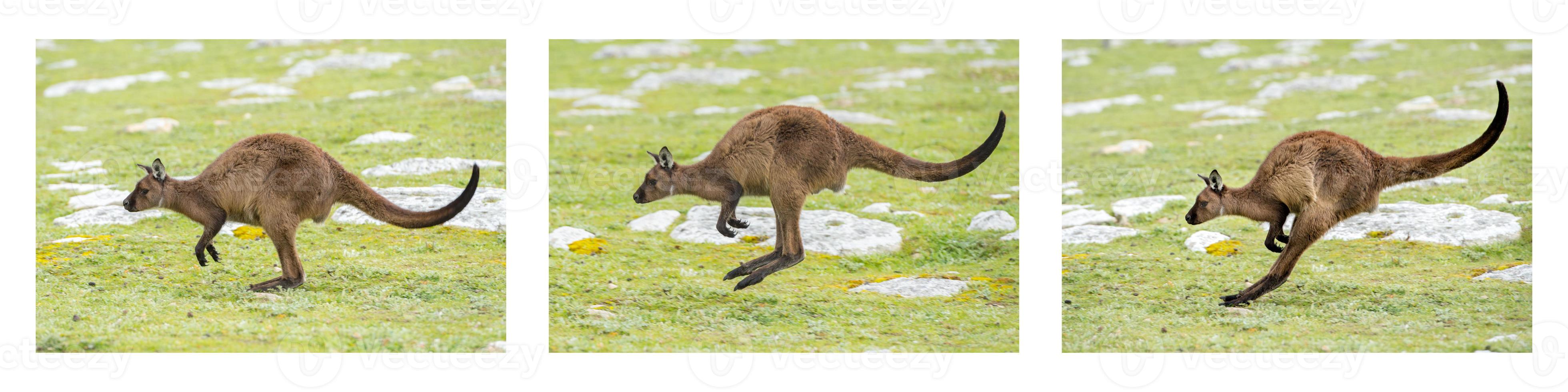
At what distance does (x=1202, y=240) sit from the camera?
1227 centimetres

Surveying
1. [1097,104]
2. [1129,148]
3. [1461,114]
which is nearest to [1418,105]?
[1461,114]

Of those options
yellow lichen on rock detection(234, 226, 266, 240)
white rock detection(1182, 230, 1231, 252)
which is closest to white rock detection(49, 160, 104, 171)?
yellow lichen on rock detection(234, 226, 266, 240)

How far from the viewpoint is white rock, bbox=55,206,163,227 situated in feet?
39.1

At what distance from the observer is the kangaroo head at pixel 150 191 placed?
9867 mm

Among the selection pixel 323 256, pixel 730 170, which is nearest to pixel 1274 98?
pixel 730 170

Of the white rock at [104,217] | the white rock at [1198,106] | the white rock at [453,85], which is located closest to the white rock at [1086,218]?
the white rock at [1198,106]

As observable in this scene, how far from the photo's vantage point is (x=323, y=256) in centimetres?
1114

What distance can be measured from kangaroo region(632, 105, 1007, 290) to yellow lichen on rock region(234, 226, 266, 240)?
4.50 meters

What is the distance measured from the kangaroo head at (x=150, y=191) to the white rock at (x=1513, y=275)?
12.7 meters

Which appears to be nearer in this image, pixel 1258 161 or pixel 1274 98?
pixel 1258 161

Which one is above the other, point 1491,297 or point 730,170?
point 730,170

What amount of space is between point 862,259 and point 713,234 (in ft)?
5.55

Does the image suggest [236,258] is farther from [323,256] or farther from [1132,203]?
[1132,203]

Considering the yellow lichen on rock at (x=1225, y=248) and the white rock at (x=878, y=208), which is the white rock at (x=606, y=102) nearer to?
the white rock at (x=878, y=208)
